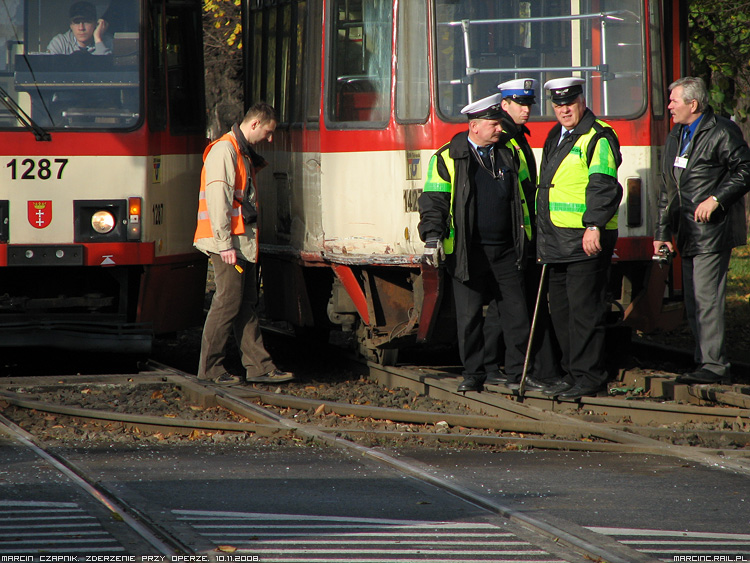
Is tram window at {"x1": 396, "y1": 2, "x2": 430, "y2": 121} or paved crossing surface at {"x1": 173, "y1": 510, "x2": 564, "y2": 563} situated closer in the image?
paved crossing surface at {"x1": 173, "y1": 510, "x2": 564, "y2": 563}

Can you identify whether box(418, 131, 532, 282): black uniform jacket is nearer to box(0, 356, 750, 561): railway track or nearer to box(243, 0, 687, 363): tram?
box(243, 0, 687, 363): tram

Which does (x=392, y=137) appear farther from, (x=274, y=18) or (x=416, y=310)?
(x=274, y=18)

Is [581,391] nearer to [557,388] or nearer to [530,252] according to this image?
[557,388]

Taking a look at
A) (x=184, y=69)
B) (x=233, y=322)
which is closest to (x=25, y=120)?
(x=184, y=69)

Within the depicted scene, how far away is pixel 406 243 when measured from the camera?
8.11 metres

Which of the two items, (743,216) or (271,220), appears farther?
(271,220)

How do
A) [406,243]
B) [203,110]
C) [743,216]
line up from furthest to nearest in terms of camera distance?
[203,110] → [406,243] → [743,216]

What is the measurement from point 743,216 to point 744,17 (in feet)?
23.4

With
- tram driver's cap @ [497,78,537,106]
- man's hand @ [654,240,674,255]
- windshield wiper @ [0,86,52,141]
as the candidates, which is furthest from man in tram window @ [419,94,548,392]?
windshield wiper @ [0,86,52,141]

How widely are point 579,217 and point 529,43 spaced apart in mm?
1418

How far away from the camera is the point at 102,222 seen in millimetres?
8641

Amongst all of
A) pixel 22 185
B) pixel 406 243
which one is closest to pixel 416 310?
pixel 406 243

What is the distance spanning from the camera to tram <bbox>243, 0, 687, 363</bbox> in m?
7.97

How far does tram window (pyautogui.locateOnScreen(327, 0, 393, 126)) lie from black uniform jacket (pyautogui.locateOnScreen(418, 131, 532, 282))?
38.0 inches
